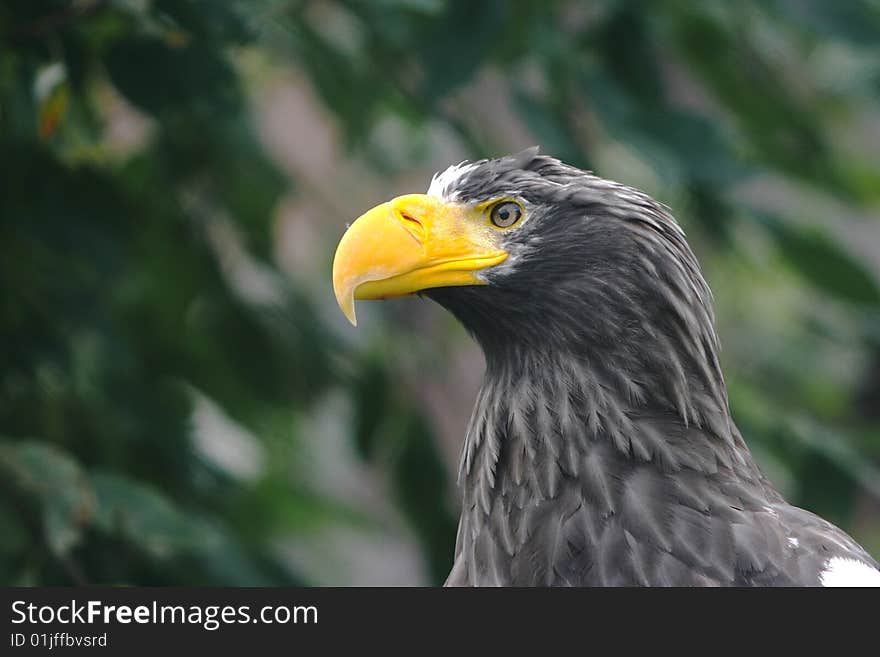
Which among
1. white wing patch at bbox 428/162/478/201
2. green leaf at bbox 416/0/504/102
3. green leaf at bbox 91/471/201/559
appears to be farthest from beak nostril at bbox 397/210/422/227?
green leaf at bbox 91/471/201/559

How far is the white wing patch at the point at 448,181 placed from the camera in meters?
3.22

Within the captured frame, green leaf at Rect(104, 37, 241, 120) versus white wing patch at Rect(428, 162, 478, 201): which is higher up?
green leaf at Rect(104, 37, 241, 120)

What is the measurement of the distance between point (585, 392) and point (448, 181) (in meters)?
0.61

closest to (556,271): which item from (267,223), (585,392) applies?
(585,392)

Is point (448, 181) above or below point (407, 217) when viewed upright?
above

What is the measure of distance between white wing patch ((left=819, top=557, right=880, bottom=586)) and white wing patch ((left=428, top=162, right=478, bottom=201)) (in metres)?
1.19

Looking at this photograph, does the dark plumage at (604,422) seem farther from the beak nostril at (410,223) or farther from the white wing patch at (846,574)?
the beak nostril at (410,223)

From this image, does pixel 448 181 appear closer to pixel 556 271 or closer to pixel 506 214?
pixel 506 214

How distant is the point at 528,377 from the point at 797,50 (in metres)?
2.59

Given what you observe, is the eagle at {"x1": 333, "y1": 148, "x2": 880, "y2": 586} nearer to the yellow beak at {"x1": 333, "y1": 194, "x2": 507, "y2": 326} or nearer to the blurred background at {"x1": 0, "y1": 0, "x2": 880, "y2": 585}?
the yellow beak at {"x1": 333, "y1": 194, "x2": 507, "y2": 326}

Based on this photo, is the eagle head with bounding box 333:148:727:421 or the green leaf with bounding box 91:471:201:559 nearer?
the eagle head with bounding box 333:148:727:421

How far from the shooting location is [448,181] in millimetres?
3262

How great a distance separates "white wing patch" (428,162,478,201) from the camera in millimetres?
3219

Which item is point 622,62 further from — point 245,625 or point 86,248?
point 245,625
